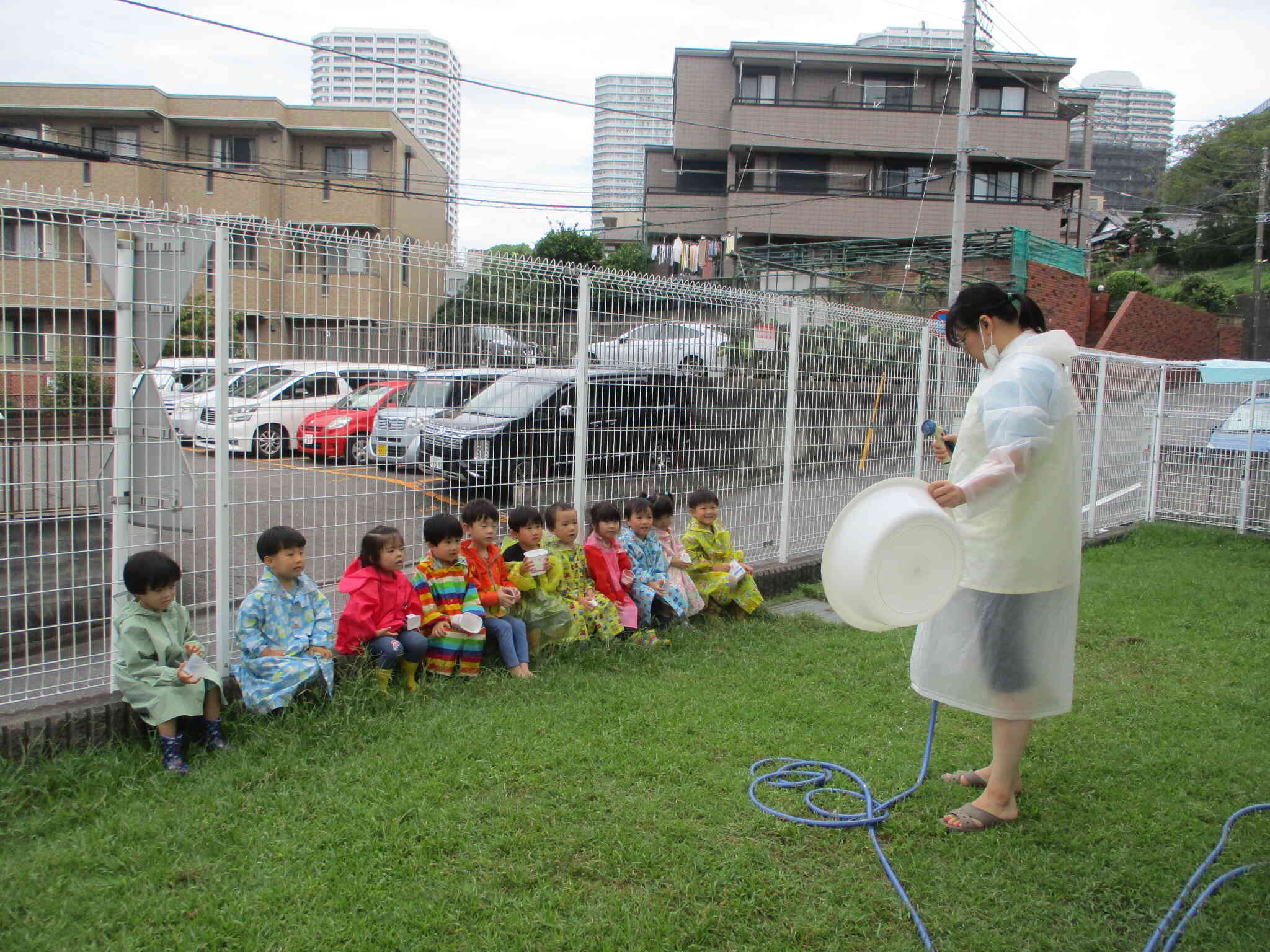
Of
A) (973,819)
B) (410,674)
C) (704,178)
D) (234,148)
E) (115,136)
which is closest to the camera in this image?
(973,819)

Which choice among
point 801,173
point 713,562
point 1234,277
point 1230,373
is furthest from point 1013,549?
point 1234,277

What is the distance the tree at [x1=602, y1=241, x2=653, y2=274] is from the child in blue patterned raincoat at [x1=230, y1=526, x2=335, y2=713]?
29589mm

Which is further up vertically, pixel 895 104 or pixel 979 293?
pixel 895 104

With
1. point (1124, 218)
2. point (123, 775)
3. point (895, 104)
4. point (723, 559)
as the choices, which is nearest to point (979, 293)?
point (723, 559)

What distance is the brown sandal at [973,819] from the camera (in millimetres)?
3244

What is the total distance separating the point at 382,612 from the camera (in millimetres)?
4367

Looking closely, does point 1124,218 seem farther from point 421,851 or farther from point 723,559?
point 421,851

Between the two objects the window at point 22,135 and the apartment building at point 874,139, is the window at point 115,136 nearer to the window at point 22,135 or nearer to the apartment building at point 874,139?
the window at point 22,135

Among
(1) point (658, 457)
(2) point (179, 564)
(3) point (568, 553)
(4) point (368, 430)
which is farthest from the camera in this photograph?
(1) point (658, 457)

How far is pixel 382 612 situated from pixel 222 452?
1030 mm

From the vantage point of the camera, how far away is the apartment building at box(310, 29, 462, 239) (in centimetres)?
7038

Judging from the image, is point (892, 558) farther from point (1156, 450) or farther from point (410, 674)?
point (1156, 450)

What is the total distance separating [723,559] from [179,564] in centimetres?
340

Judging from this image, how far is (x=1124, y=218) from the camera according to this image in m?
50.2
